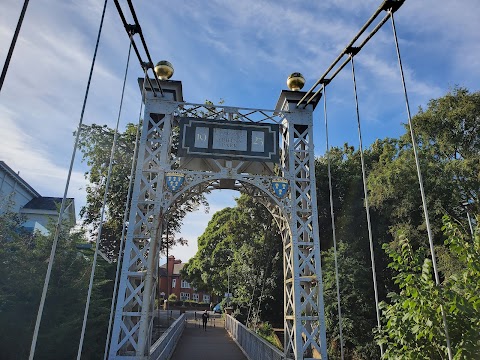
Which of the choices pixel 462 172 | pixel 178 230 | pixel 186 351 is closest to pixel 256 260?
pixel 178 230

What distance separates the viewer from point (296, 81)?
8.81 m

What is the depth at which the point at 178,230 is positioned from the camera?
19.8 meters

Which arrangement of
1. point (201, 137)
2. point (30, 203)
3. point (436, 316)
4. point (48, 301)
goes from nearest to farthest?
point (436, 316), point (201, 137), point (48, 301), point (30, 203)

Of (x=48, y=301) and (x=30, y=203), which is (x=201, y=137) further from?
(x=30, y=203)

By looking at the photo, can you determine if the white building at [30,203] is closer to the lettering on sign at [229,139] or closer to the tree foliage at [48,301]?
the tree foliage at [48,301]

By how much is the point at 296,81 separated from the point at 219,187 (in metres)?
3.33

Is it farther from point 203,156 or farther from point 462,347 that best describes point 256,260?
point 462,347

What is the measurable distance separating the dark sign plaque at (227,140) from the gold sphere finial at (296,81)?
58.2 inches

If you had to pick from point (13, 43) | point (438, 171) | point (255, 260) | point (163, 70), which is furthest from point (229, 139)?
point (255, 260)

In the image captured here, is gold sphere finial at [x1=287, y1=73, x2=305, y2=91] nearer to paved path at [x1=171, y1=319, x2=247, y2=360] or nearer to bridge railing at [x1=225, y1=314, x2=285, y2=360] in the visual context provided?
bridge railing at [x1=225, y1=314, x2=285, y2=360]

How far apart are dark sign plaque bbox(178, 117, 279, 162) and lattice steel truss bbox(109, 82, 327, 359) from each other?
0.87ft

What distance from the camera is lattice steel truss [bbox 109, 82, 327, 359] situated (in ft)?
22.7

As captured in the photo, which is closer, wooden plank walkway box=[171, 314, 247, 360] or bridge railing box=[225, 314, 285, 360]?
bridge railing box=[225, 314, 285, 360]

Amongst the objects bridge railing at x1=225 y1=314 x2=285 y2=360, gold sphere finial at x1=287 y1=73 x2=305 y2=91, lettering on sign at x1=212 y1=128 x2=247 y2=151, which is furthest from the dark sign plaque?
bridge railing at x1=225 y1=314 x2=285 y2=360
